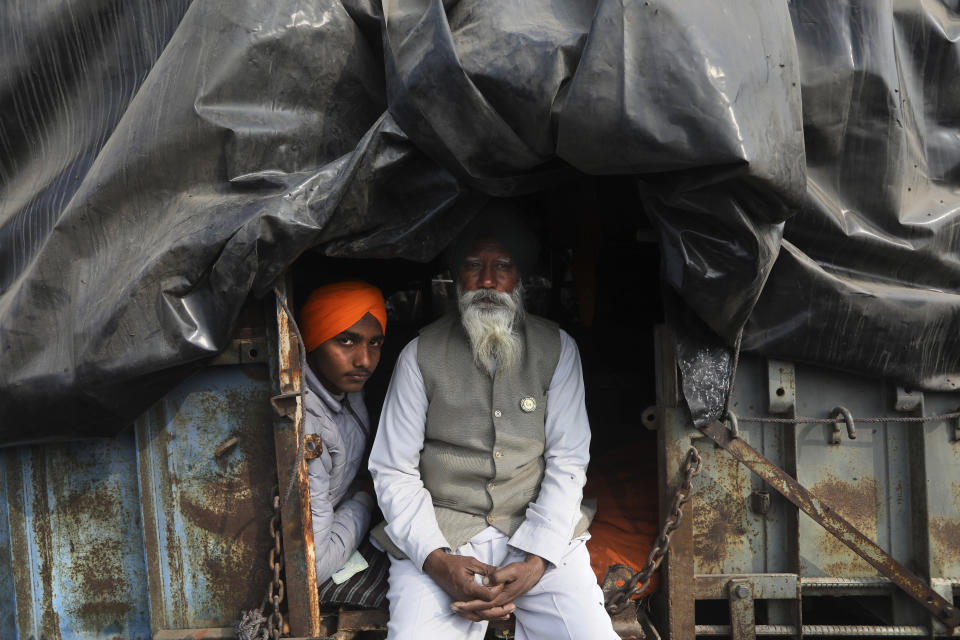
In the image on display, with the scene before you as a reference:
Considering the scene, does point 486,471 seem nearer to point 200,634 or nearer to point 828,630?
point 200,634

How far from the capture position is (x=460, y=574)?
2.58m

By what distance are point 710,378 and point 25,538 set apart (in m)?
2.64

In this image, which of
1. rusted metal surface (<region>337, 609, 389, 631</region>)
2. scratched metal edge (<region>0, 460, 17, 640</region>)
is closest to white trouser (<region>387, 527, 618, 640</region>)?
rusted metal surface (<region>337, 609, 389, 631</region>)

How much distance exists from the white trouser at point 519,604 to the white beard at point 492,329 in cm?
68

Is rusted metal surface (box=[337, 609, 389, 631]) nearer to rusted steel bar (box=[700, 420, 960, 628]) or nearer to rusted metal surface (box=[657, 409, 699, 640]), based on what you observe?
rusted metal surface (box=[657, 409, 699, 640])

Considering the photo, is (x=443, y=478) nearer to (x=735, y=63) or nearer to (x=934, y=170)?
(x=735, y=63)

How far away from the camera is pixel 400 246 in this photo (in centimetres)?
260

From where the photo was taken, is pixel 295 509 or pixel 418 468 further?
pixel 418 468

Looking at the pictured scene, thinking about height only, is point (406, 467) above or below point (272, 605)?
above

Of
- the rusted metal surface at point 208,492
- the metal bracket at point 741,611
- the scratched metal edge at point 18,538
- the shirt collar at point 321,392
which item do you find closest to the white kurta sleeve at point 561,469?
the metal bracket at point 741,611

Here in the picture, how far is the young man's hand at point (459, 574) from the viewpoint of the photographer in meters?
2.56

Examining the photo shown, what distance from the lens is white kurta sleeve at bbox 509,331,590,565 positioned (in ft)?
8.84

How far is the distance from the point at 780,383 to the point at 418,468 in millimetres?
1452

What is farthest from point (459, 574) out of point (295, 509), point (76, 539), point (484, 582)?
point (76, 539)
